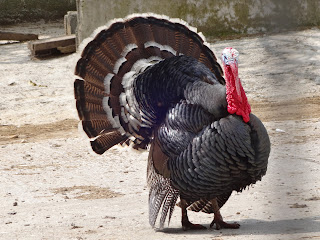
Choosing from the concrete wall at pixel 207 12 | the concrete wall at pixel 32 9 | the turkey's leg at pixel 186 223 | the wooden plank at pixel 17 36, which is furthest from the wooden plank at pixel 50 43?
the turkey's leg at pixel 186 223

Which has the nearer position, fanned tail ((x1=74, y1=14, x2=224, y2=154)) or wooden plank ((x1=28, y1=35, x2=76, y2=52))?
fanned tail ((x1=74, y1=14, x2=224, y2=154))

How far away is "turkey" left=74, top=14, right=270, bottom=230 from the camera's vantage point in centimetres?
368

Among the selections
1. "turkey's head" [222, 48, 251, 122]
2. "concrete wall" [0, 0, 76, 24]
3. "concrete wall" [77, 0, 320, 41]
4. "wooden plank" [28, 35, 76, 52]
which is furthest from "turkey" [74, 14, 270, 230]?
"concrete wall" [0, 0, 76, 24]

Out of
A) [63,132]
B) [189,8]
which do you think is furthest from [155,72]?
[189,8]

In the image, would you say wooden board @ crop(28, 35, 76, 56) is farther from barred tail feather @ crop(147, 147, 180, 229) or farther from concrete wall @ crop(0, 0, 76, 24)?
barred tail feather @ crop(147, 147, 180, 229)

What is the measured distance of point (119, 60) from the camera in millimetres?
4820

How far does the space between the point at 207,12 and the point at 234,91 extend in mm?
7099

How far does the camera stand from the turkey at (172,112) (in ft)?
12.1

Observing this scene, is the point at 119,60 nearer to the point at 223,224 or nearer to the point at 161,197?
the point at 161,197

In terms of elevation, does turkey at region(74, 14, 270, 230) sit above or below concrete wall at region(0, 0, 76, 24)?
above

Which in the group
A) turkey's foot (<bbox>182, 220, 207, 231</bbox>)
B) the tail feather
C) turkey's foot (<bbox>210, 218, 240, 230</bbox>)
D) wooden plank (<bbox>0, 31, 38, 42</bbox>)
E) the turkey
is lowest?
wooden plank (<bbox>0, 31, 38, 42</bbox>)

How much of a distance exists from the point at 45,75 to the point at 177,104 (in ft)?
20.0

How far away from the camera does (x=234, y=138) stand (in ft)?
11.8

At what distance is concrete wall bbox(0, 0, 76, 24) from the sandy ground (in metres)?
4.14
